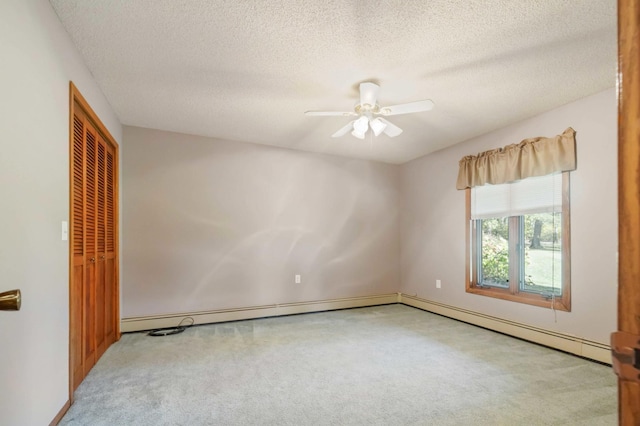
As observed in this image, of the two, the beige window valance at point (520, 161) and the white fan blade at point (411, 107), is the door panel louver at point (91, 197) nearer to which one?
the white fan blade at point (411, 107)

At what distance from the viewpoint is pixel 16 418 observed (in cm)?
144

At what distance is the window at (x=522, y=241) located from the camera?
10.1 ft

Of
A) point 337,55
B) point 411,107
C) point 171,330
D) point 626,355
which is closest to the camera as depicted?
point 626,355

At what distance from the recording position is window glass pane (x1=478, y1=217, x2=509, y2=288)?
145 inches

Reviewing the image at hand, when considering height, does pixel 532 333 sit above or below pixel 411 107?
below

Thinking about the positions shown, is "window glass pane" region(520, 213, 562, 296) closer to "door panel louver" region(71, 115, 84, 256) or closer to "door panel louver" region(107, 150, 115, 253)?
"door panel louver" region(71, 115, 84, 256)

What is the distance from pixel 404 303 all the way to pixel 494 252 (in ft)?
5.77

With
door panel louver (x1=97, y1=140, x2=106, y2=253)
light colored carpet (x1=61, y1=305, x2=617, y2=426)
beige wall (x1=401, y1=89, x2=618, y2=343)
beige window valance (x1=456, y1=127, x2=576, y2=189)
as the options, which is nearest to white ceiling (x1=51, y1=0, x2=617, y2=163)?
beige wall (x1=401, y1=89, x2=618, y2=343)

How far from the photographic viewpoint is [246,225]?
4.21 m

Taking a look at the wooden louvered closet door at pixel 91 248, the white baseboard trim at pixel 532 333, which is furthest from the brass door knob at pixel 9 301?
the white baseboard trim at pixel 532 333

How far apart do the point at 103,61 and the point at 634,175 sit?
295 centimetres

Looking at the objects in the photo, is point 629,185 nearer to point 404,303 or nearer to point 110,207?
point 110,207

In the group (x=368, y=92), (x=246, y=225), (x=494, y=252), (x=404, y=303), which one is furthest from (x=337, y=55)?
(x=404, y=303)

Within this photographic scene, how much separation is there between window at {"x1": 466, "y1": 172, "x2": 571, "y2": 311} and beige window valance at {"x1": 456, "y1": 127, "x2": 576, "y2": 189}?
0.31 feet
